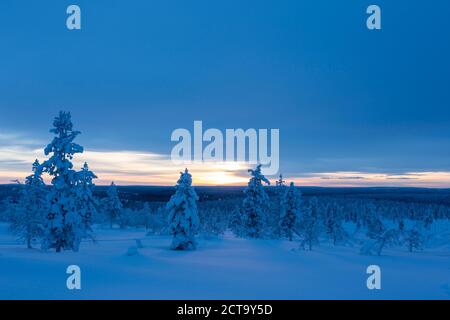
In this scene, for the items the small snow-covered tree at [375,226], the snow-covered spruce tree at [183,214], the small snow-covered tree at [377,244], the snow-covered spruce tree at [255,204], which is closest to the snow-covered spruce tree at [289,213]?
the snow-covered spruce tree at [255,204]

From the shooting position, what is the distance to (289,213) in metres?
57.5

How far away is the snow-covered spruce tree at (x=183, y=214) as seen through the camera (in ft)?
128

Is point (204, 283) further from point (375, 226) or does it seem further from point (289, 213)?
point (375, 226)

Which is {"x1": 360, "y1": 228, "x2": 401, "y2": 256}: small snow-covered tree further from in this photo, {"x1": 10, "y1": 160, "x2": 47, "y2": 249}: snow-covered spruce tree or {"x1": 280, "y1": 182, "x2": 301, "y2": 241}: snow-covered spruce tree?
{"x1": 10, "y1": 160, "x2": 47, "y2": 249}: snow-covered spruce tree

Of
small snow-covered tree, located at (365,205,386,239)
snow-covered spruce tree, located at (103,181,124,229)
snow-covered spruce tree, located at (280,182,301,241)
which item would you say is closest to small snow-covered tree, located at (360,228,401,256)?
small snow-covered tree, located at (365,205,386,239)

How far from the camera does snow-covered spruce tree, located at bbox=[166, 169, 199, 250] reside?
128 ft

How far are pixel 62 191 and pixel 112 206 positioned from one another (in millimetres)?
52455

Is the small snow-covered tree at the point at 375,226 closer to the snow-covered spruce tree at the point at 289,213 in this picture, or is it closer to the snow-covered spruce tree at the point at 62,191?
the snow-covered spruce tree at the point at 289,213

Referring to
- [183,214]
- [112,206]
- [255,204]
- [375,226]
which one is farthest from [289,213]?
[112,206]

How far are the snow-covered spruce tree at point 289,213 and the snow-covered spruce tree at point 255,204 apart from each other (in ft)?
19.4

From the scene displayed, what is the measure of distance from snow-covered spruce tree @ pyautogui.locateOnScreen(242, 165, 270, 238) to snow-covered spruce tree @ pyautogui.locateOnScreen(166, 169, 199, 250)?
Answer: 45.0 feet

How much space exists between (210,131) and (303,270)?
1382 cm

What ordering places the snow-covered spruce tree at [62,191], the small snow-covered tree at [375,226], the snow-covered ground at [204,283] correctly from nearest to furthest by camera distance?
the snow-covered ground at [204,283] < the snow-covered spruce tree at [62,191] < the small snow-covered tree at [375,226]
